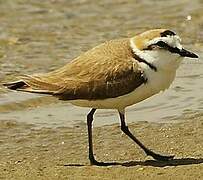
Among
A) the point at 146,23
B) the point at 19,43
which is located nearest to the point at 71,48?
the point at 19,43

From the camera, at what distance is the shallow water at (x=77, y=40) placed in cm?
882

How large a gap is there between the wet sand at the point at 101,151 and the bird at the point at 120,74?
549mm

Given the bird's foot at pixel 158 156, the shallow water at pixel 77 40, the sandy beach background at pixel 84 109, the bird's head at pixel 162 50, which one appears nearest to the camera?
the bird's head at pixel 162 50

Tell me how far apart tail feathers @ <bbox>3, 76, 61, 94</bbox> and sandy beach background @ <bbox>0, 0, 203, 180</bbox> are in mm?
617

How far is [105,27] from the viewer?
1238 centimetres

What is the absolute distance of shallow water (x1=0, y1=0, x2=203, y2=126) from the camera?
28.9 feet

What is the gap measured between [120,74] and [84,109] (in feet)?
8.19

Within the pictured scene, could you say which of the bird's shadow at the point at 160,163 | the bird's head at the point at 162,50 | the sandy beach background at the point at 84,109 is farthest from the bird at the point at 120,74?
the sandy beach background at the point at 84,109

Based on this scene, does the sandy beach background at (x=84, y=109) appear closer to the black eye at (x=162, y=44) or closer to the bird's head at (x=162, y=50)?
the bird's head at (x=162, y=50)

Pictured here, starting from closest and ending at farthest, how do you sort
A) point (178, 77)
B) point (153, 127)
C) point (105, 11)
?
point (153, 127), point (178, 77), point (105, 11)

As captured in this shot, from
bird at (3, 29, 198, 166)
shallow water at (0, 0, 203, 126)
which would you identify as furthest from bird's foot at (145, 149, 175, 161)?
shallow water at (0, 0, 203, 126)

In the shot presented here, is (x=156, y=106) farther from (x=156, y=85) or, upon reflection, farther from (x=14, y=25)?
(x=14, y=25)

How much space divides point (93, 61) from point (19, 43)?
4965 mm

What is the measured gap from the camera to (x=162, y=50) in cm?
644
